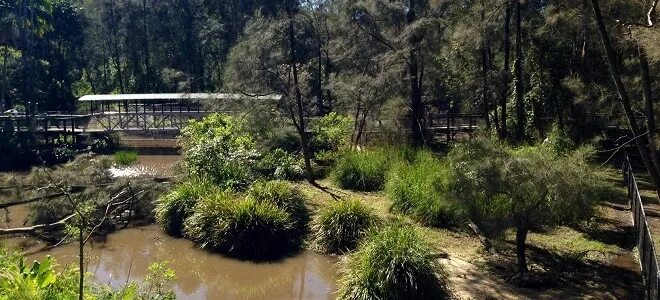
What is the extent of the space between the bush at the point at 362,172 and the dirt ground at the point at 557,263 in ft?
9.41

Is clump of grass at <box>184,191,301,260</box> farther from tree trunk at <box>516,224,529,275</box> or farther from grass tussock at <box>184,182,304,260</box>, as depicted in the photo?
tree trunk at <box>516,224,529,275</box>

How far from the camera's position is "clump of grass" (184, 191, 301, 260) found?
13.5m

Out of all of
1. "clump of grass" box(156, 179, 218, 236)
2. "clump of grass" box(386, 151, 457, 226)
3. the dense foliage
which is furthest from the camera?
"clump of grass" box(156, 179, 218, 236)

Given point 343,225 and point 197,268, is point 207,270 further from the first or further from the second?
point 343,225

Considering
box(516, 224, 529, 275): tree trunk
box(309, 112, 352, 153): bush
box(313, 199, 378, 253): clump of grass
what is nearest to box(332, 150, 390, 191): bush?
box(309, 112, 352, 153): bush

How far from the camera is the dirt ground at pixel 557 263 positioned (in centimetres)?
1050

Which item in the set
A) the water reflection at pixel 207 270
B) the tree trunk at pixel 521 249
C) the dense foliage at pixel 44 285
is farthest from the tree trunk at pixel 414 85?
the dense foliage at pixel 44 285

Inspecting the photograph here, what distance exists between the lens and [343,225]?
13.4 meters

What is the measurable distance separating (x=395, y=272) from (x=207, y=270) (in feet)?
15.6

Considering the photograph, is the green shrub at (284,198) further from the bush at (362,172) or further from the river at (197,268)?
the bush at (362,172)

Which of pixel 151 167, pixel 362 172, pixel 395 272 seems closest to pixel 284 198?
pixel 362 172

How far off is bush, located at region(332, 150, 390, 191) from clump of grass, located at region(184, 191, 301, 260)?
447cm

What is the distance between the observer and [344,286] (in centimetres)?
1060

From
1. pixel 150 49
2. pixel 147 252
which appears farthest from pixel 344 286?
pixel 150 49
